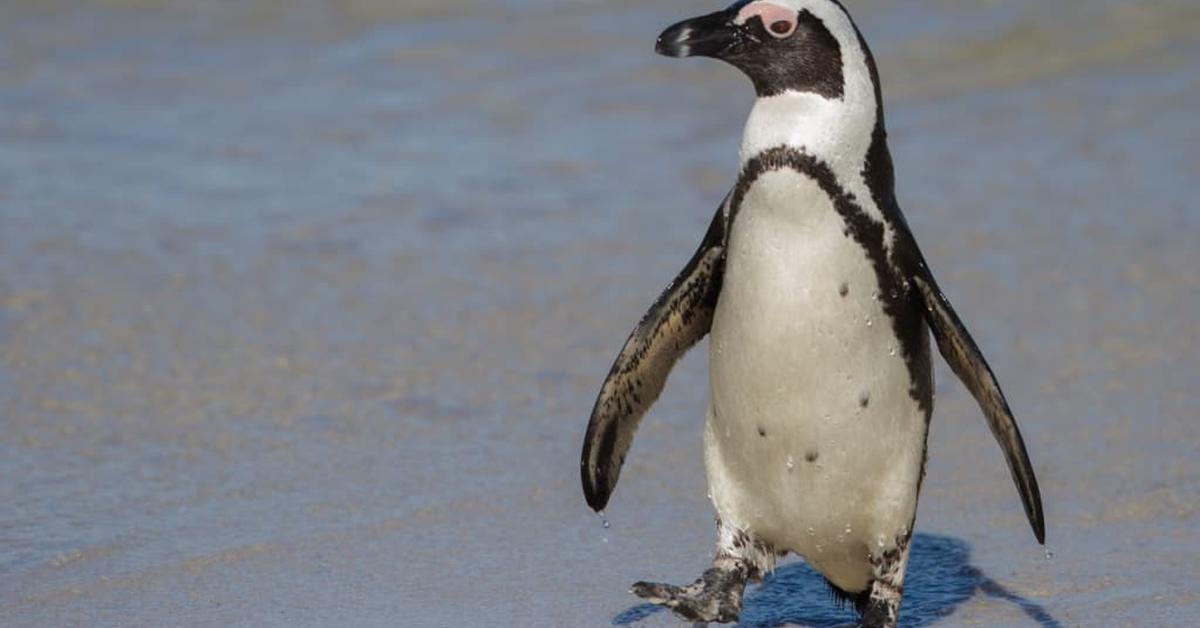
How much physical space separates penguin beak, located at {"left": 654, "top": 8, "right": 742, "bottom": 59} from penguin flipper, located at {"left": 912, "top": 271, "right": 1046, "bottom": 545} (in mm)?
535

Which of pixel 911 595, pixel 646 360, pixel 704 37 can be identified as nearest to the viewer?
pixel 704 37

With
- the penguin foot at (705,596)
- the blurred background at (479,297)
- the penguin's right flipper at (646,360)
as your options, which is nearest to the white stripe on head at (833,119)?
the penguin's right flipper at (646,360)

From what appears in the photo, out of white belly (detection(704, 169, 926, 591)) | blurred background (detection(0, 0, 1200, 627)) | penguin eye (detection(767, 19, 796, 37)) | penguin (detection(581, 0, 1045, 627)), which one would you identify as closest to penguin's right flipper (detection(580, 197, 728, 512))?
penguin (detection(581, 0, 1045, 627))

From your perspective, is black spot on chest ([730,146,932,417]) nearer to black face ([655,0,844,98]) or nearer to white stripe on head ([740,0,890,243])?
white stripe on head ([740,0,890,243])

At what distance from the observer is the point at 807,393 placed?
→ 134 inches

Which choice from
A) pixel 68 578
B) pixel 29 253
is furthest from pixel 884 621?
pixel 29 253

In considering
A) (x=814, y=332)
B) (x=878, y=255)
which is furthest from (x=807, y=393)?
(x=878, y=255)

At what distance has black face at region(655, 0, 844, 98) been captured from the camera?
3.36 m

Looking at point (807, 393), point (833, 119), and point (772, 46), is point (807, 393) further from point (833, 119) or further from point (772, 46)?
point (772, 46)

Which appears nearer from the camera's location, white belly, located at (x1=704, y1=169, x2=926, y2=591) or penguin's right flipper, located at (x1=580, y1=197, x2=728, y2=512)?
white belly, located at (x1=704, y1=169, x2=926, y2=591)

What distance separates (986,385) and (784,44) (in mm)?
723

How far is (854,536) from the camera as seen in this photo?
11.6 ft

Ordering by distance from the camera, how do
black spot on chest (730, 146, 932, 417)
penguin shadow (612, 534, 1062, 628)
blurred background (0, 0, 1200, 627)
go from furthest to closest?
1. blurred background (0, 0, 1200, 627)
2. penguin shadow (612, 534, 1062, 628)
3. black spot on chest (730, 146, 932, 417)

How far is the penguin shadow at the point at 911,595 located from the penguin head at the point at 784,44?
42.9 inches
